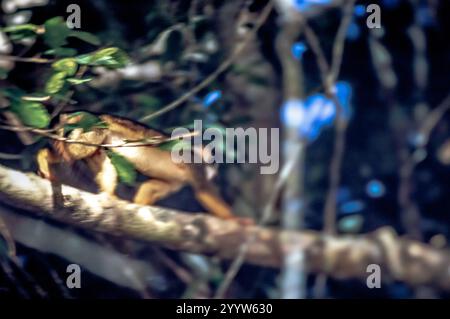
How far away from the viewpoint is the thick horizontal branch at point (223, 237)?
217cm

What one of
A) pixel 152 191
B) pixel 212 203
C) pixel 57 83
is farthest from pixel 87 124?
pixel 212 203

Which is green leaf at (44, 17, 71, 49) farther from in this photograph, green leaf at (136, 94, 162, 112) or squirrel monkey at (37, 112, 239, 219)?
green leaf at (136, 94, 162, 112)

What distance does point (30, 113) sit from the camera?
1912 millimetres

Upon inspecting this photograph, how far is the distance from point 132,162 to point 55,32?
25.1 inches

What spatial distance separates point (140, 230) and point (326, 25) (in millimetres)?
1928

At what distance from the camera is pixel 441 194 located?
3.33m

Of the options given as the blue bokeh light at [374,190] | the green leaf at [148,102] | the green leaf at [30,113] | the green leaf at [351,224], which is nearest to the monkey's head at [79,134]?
the green leaf at [30,113]

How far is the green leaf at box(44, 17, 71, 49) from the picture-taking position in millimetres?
2041

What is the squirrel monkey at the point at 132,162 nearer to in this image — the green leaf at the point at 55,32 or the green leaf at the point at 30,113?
the green leaf at the point at 30,113

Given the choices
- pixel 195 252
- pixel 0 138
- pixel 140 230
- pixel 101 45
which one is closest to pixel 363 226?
pixel 195 252

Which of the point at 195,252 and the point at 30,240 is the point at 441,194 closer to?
the point at 195,252

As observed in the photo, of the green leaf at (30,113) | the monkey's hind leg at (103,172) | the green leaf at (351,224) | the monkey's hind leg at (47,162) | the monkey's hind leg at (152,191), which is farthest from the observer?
the green leaf at (351,224)

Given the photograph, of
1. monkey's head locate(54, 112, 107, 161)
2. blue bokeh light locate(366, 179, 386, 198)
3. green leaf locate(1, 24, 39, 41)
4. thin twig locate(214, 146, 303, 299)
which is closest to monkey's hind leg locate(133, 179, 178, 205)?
monkey's head locate(54, 112, 107, 161)

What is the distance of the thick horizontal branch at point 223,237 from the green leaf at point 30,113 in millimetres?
302
